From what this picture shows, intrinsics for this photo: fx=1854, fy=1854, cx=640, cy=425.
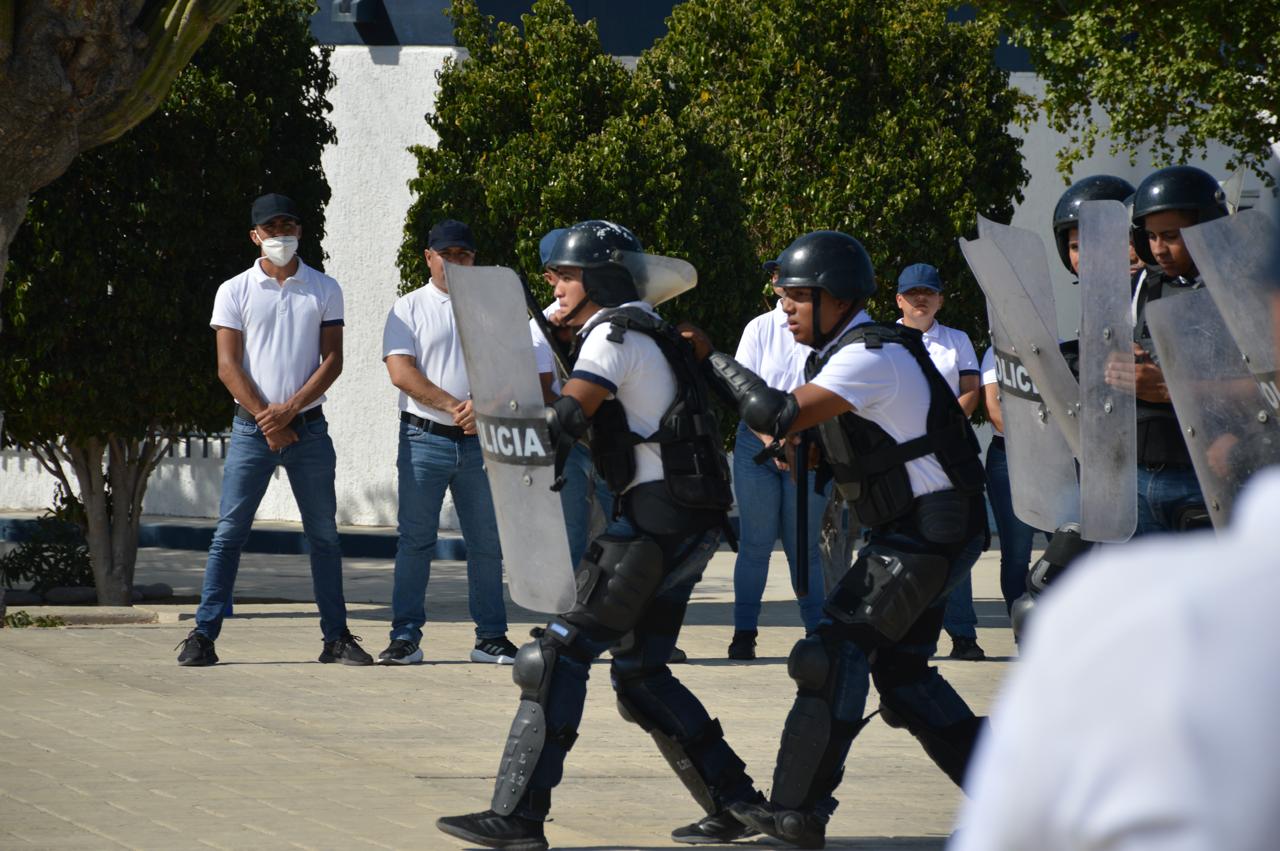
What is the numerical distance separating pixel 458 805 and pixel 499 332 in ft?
4.76

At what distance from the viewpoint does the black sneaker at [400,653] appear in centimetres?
829

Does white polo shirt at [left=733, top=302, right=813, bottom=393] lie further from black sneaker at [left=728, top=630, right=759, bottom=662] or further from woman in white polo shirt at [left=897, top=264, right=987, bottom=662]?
black sneaker at [left=728, top=630, right=759, bottom=662]

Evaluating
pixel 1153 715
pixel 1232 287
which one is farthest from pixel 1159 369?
pixel 1153 715

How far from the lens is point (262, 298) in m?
8.29

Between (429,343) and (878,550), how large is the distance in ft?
12.6

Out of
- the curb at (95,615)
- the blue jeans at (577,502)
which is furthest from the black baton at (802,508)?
the curb at (95,615)

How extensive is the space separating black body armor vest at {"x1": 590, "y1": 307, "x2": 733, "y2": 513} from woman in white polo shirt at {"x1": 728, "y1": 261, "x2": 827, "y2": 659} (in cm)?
317

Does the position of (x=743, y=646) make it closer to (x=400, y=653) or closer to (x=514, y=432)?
(x=400, y=653)

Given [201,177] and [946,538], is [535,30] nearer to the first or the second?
[201,177]

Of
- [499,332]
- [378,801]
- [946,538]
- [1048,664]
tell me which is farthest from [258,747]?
[1048,664]

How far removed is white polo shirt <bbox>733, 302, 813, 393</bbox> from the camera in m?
8.30

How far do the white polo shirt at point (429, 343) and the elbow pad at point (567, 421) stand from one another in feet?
11.4

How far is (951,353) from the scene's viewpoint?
873cm

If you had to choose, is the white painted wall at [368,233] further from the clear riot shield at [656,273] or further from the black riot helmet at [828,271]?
the black riot helmet at [828,271]
